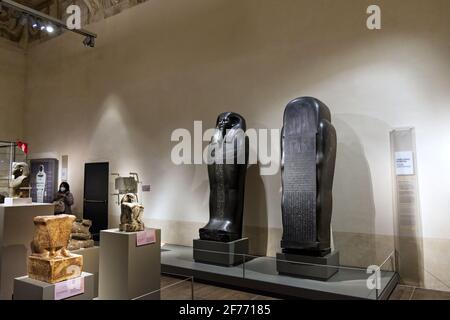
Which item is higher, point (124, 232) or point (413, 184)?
point (413, 184)

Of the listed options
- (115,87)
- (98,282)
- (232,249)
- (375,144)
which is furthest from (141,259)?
(115,87)

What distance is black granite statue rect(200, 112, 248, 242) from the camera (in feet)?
14.6

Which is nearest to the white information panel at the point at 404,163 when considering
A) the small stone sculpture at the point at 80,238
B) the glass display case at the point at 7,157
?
the small stone sculpture at the point at 80,238

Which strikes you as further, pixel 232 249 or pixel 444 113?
pixel 232 249

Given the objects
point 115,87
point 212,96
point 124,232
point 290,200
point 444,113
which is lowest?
point 124,232

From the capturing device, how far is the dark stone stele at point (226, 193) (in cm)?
433

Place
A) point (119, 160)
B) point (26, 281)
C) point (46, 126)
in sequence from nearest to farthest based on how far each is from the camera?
point (26, 281) → point (119, 160) → point (46, 126)

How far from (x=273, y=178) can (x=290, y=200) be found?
1233 millimetres

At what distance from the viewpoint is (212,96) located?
5758 mm

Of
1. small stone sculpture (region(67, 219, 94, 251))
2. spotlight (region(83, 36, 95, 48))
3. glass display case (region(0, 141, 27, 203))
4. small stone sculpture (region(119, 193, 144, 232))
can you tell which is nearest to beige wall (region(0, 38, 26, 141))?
glass display case (region(0, 141, 27, 203))

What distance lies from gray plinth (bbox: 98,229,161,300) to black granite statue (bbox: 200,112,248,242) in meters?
1.39

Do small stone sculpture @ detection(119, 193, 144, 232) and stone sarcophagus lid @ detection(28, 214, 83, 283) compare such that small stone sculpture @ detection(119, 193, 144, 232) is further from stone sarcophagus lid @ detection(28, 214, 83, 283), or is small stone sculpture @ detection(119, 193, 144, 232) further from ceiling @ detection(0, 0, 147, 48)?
ceiling @ detection(0, 0, 147, 48)

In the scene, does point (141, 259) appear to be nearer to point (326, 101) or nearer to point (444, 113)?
point (326, 101)

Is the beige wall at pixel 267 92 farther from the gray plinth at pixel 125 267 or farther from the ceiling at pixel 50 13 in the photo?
the gray plinth at pixel 125 267
